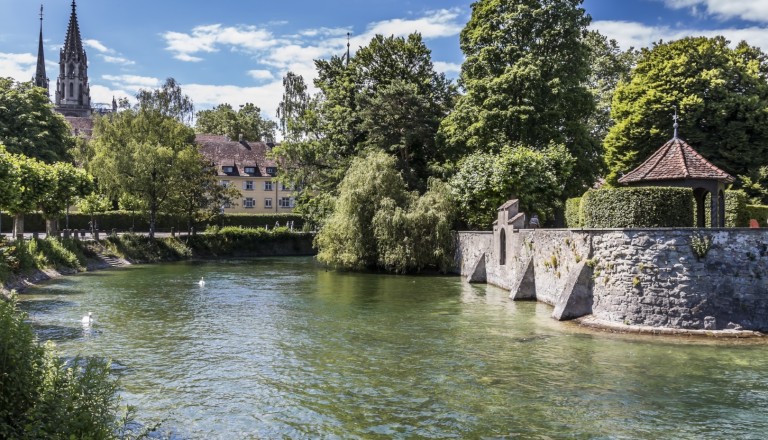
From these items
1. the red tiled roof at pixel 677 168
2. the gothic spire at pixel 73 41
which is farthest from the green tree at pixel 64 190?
the gothic spire at pixel 73 41

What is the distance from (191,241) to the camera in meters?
59.1

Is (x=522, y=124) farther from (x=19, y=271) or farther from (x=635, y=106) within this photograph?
(x=19, y=271)

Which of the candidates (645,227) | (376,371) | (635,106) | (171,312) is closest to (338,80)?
(635,106)

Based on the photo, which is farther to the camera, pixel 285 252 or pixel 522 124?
pixel 285 252

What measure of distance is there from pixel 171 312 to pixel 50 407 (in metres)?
17.7

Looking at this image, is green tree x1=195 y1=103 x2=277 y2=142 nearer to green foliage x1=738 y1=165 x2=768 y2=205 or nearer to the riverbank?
the riverbank

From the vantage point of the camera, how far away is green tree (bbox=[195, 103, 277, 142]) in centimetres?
10306

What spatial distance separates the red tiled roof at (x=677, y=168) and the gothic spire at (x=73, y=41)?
137m

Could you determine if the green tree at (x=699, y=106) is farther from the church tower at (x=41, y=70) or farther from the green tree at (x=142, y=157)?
the church tower at (x=41, y=70)

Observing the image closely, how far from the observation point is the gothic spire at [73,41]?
135250 mm

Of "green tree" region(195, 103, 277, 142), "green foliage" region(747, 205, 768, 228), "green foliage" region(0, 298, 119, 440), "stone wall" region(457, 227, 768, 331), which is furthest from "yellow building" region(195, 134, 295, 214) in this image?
"green foliage" region(0, 298, 119, 440)

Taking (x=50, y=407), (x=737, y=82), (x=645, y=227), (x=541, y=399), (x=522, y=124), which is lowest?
(x=541, y=399)

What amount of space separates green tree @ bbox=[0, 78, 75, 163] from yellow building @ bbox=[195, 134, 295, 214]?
29.4m

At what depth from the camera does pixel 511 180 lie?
123 ft
